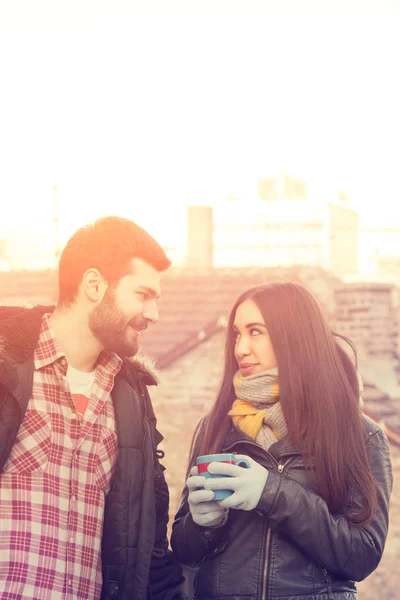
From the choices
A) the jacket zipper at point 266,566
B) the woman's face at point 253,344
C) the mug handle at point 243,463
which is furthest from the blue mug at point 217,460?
the woman's face at point 253,344

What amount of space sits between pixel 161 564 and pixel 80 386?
2.19 ft

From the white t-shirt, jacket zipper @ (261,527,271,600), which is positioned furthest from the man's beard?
jacket zipper @ (261,527,271,600)

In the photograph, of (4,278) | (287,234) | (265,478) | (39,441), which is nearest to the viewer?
(265,478)

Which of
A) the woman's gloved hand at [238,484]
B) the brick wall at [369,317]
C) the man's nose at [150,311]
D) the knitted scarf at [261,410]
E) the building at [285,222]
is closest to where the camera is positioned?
the woman's gloved hand at [238,484]

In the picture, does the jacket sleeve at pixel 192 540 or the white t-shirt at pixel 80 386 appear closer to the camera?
the jacket sleeve at pixel 192 540

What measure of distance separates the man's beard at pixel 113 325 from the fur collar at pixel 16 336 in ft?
0.64

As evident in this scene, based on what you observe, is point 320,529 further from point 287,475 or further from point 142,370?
point 142,370

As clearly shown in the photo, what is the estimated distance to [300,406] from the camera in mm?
2568

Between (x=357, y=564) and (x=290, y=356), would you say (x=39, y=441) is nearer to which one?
(x=290, y=356)

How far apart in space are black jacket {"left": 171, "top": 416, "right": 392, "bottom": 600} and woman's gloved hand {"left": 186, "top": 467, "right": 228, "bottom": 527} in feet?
0.32

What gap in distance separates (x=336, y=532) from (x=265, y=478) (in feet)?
0.84

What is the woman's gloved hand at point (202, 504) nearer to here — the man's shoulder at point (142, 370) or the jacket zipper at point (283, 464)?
the jacket zipper at point (283, 464)

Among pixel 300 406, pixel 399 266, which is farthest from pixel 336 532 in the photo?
pixel 399 266

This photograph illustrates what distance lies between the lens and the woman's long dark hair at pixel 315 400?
248cm
